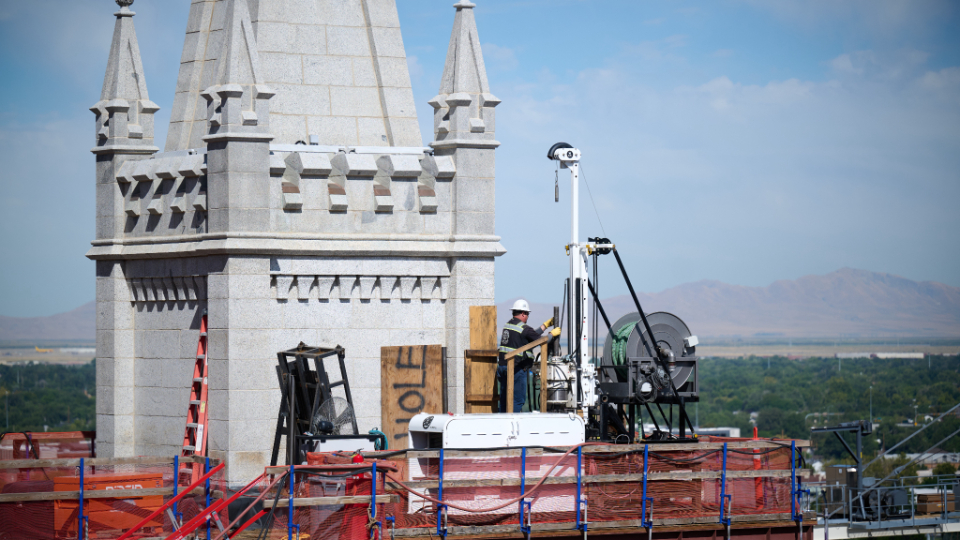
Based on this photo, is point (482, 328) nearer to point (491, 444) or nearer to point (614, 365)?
point (614, 365)

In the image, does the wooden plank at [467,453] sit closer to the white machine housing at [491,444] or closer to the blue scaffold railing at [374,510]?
the white machine housing at [491,444]

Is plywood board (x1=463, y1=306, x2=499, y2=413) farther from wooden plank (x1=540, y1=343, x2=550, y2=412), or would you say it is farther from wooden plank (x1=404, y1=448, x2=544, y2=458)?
wooden plank (x1=404, y1=448, x2=544, y2=458)

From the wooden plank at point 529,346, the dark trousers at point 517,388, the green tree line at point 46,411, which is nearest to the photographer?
the wooden plank at point 529,346

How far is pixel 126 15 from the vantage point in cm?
2481

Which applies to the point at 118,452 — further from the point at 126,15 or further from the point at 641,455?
the point at 641,455

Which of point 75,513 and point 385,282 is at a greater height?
point 385,282

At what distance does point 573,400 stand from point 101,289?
1023 centimetres

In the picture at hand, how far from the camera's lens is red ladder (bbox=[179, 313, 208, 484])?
22578 mm

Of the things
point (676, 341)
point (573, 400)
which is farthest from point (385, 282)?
point (676, 341)

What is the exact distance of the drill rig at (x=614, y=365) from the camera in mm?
22062

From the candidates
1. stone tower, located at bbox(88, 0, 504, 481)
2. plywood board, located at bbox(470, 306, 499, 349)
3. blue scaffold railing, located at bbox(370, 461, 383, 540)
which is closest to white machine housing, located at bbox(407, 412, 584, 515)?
blue scaffold railing, located at bbox(370, 461, 383, 540)

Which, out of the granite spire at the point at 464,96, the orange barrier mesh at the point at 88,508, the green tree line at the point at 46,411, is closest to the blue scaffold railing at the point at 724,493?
the granite spire at the point at 464,96

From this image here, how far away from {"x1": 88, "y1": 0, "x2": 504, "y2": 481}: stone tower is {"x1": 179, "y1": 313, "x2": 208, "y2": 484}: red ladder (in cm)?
39

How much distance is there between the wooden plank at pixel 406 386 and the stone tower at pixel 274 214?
24 centimetres
